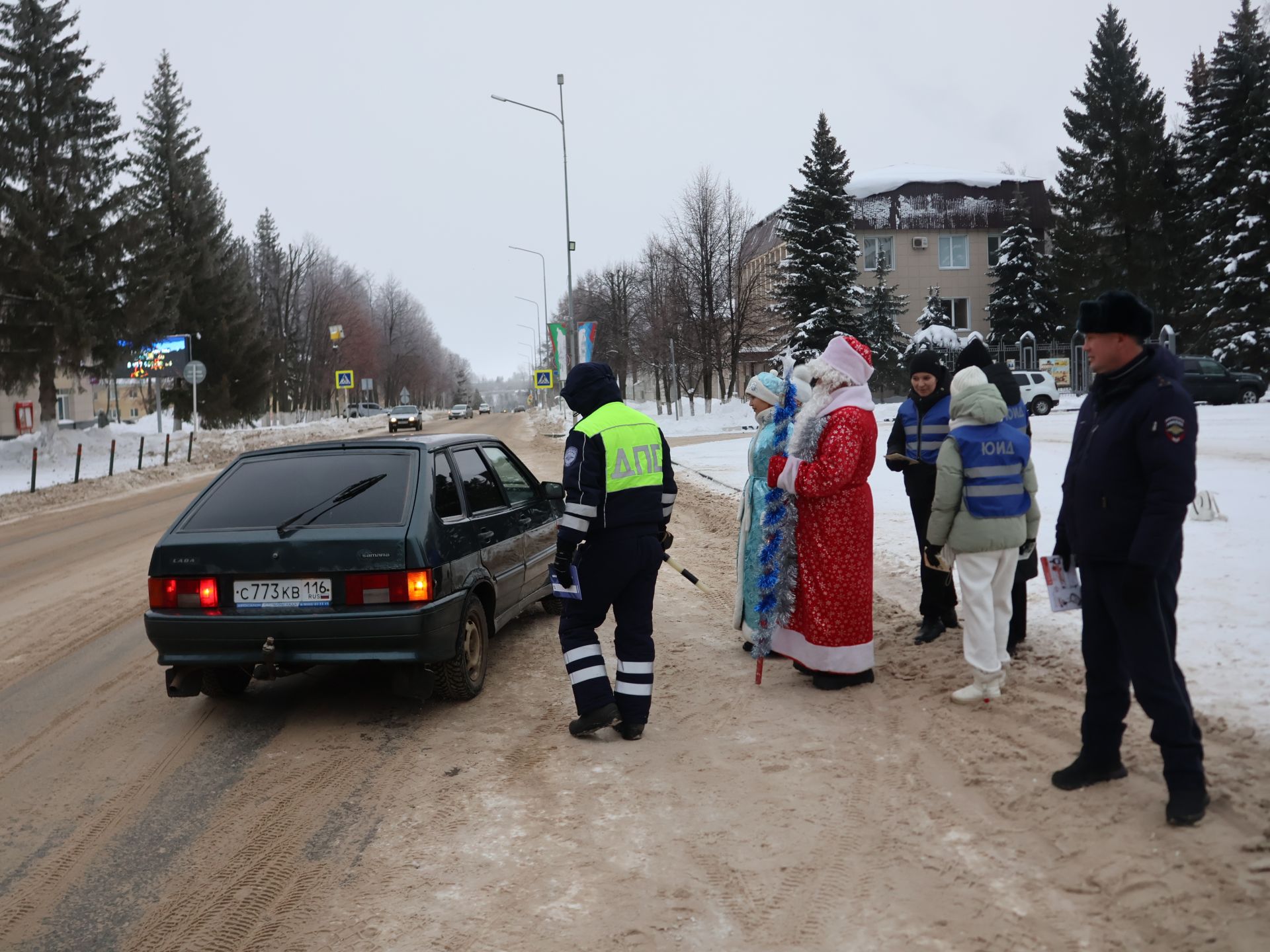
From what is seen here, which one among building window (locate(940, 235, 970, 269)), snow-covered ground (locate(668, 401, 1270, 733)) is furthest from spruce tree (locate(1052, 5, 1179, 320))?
→ snow-covered ground (locate(668, 401, 1270, 733))

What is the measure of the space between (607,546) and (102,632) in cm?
503

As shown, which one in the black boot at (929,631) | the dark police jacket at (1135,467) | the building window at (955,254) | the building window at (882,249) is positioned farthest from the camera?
the building window at (955,254)

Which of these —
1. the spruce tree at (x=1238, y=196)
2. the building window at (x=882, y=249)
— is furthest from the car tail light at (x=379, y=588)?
the building window at (x=882, y=249)

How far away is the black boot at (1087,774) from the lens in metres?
4.18

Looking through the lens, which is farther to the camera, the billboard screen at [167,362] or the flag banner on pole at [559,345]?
the flag banner on pole at [559,345]

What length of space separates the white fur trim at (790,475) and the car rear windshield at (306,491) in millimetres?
2075

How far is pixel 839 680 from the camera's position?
584cm

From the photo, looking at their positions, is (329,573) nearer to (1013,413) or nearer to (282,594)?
(282,594)

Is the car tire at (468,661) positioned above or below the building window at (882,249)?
below

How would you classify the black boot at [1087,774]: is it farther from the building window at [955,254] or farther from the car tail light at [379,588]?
the building window at [955,254]

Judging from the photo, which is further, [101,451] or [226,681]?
[101,451]

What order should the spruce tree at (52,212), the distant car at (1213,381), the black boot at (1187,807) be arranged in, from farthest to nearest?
the distant car at (1213,381) < the spruce tree at (52,212) < the black boot at (1187,807)

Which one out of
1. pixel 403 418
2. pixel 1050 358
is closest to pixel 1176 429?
pixel 1050 358

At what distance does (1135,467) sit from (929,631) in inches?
126
